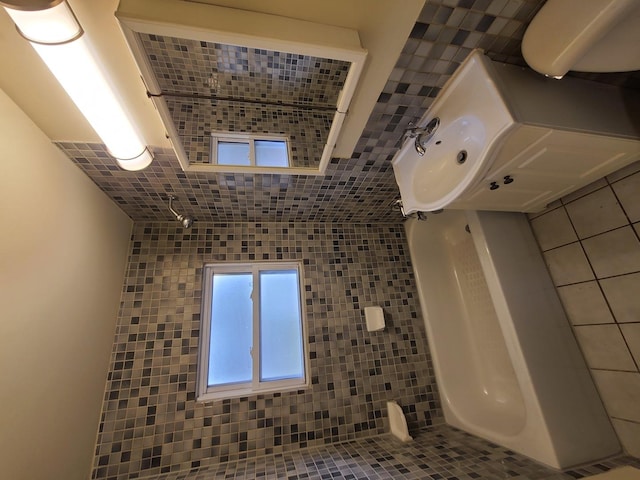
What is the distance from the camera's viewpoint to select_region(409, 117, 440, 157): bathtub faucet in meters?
1.09

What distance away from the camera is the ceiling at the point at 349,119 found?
0.79m

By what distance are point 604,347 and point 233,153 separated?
1971mm

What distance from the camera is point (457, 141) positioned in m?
1.05

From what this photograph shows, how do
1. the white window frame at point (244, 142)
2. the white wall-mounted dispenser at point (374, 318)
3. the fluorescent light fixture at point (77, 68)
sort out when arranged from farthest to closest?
the white wall-mounted dispenser at point (374, 318)
the white window frame at point (244, 142)
the fluorescent light fixture at point (77, 68)

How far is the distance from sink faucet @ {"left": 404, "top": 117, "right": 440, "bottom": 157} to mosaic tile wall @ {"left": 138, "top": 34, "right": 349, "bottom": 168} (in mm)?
380

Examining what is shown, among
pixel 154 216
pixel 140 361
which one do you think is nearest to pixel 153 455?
pixel 140 361

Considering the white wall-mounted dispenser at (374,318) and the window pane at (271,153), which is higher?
the window pane at (271,153)

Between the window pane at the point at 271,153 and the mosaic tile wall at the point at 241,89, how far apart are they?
0.05m

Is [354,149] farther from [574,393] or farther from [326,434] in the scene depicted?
[326,434]

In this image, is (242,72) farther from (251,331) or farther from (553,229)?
(553,229)

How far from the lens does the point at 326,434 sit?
1.55 m

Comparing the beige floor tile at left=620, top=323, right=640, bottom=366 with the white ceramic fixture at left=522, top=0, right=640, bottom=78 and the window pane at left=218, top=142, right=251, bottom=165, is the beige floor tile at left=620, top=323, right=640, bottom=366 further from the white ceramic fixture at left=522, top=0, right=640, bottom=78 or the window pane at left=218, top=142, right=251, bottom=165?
the window pane at left=218, top=142, right=251, bottom=165

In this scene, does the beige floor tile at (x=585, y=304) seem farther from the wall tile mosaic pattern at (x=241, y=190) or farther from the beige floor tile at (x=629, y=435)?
the wall tile mosaic pattern at (x=241, y=190)

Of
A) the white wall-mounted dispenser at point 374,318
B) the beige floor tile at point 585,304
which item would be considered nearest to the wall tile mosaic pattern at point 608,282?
the beige floor tile at point 585,304
